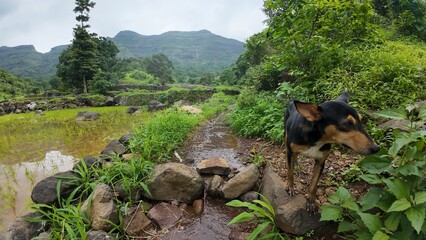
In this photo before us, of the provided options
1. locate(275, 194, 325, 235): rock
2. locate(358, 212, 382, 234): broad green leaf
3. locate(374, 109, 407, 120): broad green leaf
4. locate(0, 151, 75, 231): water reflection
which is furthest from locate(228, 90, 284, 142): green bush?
locate(0, 151, 75, 231): water reflection

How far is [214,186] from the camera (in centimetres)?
406

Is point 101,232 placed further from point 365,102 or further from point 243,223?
point 365,102

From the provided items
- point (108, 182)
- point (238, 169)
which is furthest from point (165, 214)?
point (238, 169)

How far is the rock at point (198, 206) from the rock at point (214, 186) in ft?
0.66

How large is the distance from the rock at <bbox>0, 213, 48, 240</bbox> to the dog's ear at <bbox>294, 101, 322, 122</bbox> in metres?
4.00

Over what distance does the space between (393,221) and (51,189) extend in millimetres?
4439

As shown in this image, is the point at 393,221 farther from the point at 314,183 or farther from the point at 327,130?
the point at 314,183

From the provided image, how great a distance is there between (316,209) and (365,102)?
8.98 feet

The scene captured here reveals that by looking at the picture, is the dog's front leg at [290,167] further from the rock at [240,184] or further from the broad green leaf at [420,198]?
the broad green leaf at [420,198]

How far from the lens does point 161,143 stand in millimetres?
5477

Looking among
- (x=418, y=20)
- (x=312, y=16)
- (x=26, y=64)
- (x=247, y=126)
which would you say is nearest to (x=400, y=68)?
(x=312, y=16)

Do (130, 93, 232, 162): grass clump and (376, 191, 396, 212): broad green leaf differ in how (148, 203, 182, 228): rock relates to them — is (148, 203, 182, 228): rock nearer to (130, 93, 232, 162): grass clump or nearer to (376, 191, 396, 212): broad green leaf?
(130, 93, 232, 162): grass clump

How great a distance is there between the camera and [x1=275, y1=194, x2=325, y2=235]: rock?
2740 mm

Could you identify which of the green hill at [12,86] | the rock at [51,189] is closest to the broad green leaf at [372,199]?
the rock at [51,189]
